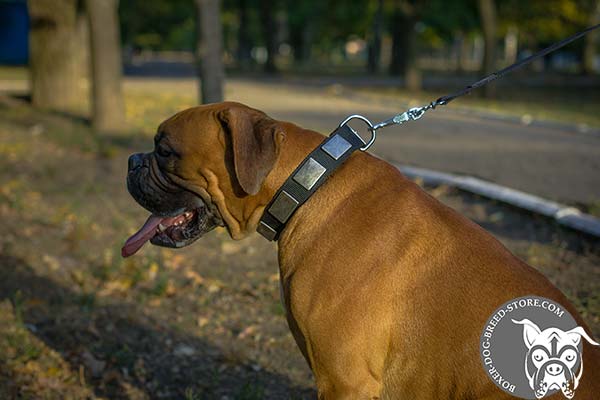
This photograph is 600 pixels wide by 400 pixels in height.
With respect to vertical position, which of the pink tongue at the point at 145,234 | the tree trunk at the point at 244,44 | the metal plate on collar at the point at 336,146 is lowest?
the tree trunk at the point at 244,44

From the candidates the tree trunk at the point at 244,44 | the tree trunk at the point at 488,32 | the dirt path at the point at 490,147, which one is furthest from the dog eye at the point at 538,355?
the tree trunk at the point at 244,44

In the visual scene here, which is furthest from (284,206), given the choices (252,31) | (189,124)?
(252,31)

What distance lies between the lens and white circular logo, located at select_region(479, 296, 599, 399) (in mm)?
2660

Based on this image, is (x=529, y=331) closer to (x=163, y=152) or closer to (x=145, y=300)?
(x=163, y=152)

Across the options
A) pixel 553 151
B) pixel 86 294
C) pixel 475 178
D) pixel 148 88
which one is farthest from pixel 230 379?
pixel 148 88

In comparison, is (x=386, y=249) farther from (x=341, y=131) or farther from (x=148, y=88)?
(x=148, y=88)

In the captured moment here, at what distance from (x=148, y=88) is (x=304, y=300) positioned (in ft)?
76.3

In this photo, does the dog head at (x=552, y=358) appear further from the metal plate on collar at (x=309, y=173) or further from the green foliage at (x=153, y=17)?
the green foliage at (x=153, y=17)

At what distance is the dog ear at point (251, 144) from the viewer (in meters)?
2.93

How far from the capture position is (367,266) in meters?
2.85

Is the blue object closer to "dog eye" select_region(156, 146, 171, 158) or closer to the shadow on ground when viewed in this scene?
the shadow on ground

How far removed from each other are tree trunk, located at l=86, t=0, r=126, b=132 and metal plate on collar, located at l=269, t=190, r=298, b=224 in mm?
10738

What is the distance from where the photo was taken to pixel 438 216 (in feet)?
9.84

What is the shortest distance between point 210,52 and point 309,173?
1013 centimetres
